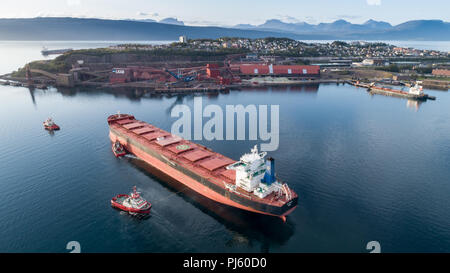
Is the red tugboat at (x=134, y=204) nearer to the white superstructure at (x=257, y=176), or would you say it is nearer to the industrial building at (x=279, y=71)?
the white superstructure at (x=257, y=176)

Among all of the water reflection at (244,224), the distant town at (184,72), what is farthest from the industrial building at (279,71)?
the water reflection at (244,224)

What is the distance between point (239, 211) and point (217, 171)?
672 cm

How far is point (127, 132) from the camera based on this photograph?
2085 inches

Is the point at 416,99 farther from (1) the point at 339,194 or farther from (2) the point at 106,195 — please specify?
(2) the point at 106,195

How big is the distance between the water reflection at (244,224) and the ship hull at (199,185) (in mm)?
984

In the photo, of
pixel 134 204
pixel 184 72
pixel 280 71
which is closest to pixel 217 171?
pixel 134 204

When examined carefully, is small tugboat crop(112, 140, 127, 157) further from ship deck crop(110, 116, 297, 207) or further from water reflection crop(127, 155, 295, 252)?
water reflection crop(127, 155, 295, 252)

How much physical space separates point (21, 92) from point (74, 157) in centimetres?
8280

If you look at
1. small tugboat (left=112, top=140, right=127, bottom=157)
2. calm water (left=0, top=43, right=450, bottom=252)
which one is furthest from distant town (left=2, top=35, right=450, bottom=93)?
small tugboat (left=112, top=140, right=127, bottom=157)

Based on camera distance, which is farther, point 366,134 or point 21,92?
point 21,92

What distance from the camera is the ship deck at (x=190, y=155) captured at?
110 ft

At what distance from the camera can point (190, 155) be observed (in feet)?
137

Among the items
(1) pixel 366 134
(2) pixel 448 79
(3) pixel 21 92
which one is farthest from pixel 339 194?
(2) pixel 448 79

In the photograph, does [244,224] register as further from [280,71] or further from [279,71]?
[280,71]
